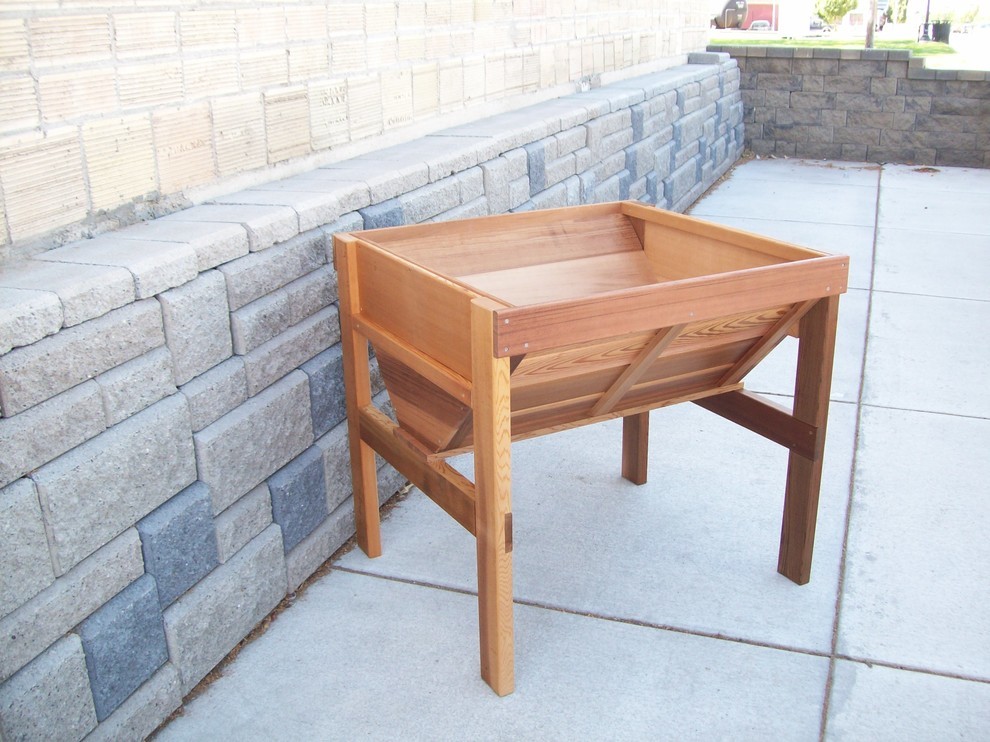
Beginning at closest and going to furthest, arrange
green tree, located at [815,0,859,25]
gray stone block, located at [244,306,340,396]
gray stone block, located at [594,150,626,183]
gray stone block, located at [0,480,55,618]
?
1. gray stone block, located at [0,480,55,618]
2. gray stone block, located at [244,306,340,396]
3. gray stone block, located at [594,150,626,183]
4. green tree, located at [815,0,859,25]

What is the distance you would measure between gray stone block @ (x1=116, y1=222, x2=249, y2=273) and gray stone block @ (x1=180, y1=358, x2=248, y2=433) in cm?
26

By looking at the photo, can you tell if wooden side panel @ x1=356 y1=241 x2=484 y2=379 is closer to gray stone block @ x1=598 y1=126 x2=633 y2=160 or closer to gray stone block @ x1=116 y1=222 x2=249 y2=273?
gray stone block @ x1=116 y1=222 x2=249 y2=273

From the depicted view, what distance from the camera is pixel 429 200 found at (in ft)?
11.3

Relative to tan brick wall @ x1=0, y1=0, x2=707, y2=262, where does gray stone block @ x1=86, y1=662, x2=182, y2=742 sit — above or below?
below

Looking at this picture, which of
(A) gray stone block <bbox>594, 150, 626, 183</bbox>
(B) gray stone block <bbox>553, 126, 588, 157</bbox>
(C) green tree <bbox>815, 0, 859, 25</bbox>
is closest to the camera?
(B) gray stone block <bbox>553, 126, 588, 157</bbox>

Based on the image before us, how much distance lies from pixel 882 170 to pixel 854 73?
980 mm

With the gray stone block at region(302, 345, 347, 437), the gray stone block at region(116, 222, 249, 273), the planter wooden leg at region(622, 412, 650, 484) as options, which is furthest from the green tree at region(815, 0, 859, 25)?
the gray stone block at region(116, 222, 249, 273)

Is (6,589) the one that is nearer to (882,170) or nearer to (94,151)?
(94,151)

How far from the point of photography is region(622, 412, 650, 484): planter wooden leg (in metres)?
3.32

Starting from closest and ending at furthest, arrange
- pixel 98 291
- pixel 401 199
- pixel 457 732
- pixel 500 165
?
pixel 98 291, pixel 457 732, pixel 401 199, pixel 500 165

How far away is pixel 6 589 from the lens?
1.81 m

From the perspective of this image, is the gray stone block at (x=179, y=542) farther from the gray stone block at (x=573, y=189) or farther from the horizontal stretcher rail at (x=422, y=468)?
the gray stone block at (x=573, y=189)

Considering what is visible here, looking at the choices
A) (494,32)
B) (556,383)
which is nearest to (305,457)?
(556,383)

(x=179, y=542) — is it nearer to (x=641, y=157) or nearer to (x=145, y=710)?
(x=145, y=710)
